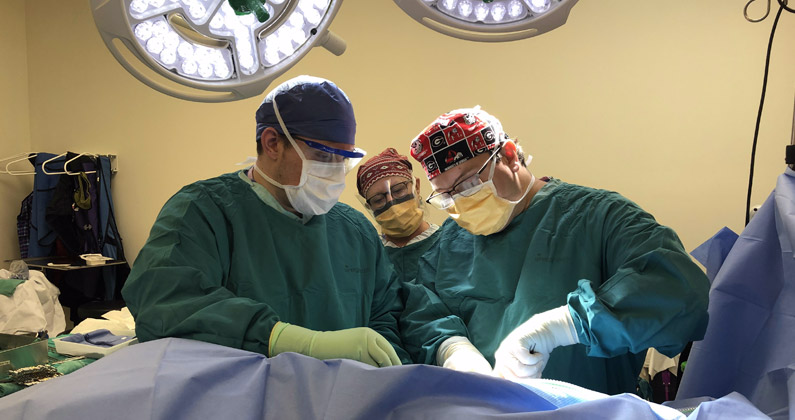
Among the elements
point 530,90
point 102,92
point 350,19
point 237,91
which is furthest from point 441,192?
point 102,92

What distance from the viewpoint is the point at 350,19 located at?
4.69 m

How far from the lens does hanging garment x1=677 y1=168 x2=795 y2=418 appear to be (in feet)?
4.23

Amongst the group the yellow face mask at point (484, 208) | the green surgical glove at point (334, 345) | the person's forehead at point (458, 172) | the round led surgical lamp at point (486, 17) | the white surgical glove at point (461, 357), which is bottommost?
the white surgical glove at point (461, 357)

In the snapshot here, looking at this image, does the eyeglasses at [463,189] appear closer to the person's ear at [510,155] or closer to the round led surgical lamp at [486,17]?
the person's ear at [510,155]

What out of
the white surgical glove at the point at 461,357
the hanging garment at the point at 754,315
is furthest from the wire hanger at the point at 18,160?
the hanging garment at the point at 754,315

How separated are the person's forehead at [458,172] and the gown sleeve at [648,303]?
0.55 meters

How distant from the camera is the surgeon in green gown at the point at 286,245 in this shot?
1.36 m

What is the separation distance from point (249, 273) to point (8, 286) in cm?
344

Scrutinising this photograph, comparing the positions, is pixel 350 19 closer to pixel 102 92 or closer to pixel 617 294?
pixel 102 92

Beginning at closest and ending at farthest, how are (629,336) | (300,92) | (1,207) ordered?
(629,336), (300,92), (1,207)

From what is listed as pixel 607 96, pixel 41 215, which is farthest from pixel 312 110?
pixel 41 215

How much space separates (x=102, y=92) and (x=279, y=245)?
497 centimetres

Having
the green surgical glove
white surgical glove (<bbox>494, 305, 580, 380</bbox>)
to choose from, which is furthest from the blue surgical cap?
white surgical glove (<bbox>494, 305, 580, 380</bbox>)

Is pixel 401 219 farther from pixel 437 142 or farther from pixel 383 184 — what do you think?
pixel 437 142
